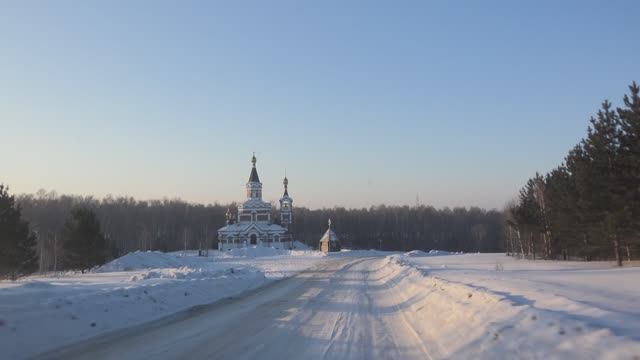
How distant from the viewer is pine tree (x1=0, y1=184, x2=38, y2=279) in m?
34.2

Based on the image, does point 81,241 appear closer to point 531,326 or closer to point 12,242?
point 12,242

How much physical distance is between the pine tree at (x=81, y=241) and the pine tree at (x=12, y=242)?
284 inches

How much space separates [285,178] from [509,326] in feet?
→ 380

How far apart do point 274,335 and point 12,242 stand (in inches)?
1166

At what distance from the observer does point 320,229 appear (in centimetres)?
16038

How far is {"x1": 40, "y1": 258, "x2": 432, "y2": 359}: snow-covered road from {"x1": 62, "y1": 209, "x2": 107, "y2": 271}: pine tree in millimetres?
30981

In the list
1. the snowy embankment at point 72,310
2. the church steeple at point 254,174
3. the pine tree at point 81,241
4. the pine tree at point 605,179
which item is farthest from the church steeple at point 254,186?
the snowy embankment at point 72,310

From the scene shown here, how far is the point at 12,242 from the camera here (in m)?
34.5

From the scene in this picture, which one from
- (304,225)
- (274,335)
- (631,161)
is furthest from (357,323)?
(304,225)

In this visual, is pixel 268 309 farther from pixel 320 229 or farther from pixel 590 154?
pixel 320 229

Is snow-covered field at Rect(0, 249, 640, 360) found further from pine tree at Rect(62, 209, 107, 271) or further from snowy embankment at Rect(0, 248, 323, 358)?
pine tree at Rect(62, 209, 107, 271)

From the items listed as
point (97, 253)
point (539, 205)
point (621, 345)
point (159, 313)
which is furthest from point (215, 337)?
point (539, 205)

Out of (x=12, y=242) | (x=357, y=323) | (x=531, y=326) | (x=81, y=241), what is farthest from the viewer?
(x=81, y=241)

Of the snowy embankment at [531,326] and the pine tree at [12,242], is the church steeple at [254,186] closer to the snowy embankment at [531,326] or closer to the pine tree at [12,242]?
the pine tree at [12,242]
